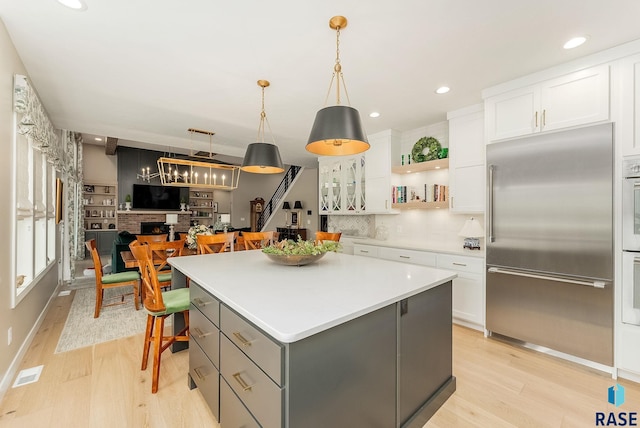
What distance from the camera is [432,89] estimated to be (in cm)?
294

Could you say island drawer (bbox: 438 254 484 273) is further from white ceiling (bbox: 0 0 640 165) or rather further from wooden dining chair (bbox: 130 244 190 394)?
wooden dining chair (bbox: 130 244 190 394)

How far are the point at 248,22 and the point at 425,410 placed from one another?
2.80 meters

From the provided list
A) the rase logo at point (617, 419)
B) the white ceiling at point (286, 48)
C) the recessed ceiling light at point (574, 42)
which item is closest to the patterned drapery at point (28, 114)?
the white ceiling at point (286, 48)

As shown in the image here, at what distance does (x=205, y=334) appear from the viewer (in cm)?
175

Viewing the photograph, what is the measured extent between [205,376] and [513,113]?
352 centimetres

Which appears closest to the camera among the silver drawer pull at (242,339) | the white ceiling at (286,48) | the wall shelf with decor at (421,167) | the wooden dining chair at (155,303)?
the silver drawer pull at (242,339)

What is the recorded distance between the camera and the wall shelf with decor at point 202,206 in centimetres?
1071

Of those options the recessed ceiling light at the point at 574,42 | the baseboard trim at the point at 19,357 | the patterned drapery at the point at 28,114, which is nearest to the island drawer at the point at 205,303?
the baseboard trim at the point at 19,357

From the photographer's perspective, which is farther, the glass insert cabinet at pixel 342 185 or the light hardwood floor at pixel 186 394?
the glass insert cabinet at pixel 342 185

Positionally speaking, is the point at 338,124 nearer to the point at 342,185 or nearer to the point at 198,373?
the point at 198,373

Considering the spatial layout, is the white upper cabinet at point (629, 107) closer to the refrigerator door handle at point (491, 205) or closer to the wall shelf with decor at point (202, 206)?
the refrigerator door handle at point (491, 205)

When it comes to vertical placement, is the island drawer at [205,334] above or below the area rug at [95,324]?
above

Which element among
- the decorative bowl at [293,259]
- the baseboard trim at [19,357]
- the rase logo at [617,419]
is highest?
the decorative bowl at [293,259]

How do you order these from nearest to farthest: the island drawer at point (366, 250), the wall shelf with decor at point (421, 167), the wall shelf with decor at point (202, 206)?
1. the wall shelf with decor at point (421, 167)
2. the island drawer at point (366, 250)
3. the wall shelf with decor at point (202, 206)
